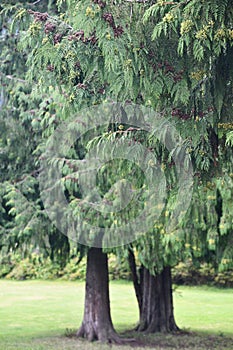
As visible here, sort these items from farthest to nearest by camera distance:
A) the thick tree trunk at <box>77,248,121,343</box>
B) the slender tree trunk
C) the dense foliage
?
the slender tree trunk
the thick tree trunk at <box>77,248,121,343</box>
the dense foliage

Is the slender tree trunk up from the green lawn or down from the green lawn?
up

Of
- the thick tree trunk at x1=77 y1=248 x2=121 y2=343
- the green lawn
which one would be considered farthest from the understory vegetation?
the thick tree trunk at x1=77 y1=248 x2=121 y2=343

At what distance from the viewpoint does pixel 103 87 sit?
4242 mm

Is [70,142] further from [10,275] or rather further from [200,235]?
[10,275]

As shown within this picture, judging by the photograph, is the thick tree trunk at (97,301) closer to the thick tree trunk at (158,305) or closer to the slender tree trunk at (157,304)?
the slender tree trunk at (157,304)

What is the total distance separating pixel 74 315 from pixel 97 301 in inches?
221

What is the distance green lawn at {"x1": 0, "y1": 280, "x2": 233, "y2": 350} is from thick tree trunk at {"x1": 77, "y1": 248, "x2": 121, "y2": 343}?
1.25 ft

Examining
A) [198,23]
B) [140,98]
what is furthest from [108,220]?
[198,23]

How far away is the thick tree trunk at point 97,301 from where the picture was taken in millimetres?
10992

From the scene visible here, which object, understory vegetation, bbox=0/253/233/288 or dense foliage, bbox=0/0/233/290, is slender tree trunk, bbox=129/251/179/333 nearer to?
understory vegetation, bbox=0/253/233/288

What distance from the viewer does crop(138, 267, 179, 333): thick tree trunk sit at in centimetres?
1214

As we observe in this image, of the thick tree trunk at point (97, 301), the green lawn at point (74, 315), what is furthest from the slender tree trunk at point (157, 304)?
the thick tree trunk at point (97, 301)

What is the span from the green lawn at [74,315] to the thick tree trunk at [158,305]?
423 mm

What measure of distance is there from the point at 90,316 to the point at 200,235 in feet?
9.51
